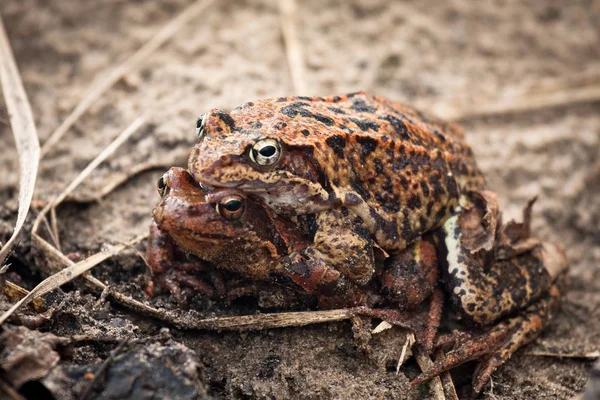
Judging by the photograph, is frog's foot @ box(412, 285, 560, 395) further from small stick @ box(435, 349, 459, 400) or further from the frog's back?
the frog's back

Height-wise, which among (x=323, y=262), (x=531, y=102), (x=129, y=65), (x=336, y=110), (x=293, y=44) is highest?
(x=293, y=44)

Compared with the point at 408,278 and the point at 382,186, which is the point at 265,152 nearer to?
the point at 382,186

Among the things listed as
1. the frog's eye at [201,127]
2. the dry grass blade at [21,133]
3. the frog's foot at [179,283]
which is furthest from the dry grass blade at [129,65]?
the frog's eye at [201,127]

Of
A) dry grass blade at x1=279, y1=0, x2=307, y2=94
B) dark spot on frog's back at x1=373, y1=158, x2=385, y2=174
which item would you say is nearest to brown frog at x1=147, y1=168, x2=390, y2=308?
dark spot on frog's back at x1=373, y1=158, x2=385, y2=174

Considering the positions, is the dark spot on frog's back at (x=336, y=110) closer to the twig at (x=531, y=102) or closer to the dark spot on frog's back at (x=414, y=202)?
the dark spot on frog's back at (x=414, y=202)

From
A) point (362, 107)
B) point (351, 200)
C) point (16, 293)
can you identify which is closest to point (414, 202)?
point (351, 200)
